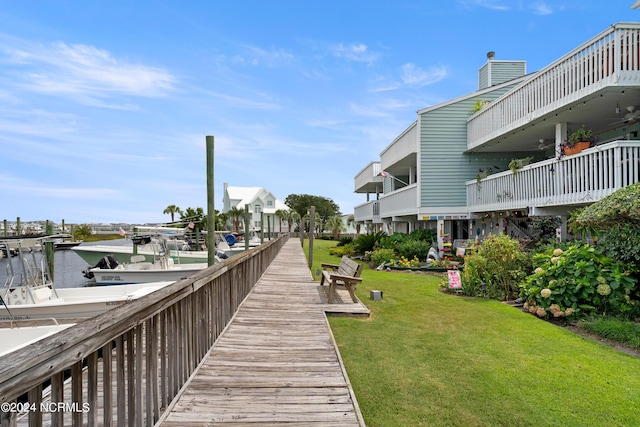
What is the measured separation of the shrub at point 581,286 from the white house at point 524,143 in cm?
254

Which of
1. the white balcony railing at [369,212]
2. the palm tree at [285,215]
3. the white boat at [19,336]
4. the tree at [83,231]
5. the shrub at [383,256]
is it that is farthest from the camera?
the palm tree at [285,215]

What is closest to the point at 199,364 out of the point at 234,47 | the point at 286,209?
the point at 234,47

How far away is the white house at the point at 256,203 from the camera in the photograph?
217 feet

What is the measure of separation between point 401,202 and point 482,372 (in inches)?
612

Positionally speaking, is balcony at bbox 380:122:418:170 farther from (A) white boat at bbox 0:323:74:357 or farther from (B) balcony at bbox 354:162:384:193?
(A) white boat at bbox 0:323:74:357

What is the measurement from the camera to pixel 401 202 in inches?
786

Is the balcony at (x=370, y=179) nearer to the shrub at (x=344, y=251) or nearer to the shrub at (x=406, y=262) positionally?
the shrub at (x=344, y=251)

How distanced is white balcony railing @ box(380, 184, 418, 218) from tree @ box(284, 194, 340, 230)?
52.4 meters

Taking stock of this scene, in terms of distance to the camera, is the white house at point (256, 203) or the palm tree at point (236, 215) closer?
the palm tree at point (236, 215)

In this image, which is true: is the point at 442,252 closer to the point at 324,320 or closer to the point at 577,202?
the point at 577,202

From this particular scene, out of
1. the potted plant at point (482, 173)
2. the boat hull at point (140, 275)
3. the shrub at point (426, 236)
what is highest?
the potted plant at point (482, 173)

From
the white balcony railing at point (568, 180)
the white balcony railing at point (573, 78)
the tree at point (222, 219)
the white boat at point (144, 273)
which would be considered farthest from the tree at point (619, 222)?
the tree at point (222, 219)

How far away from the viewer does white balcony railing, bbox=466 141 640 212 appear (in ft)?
28.5

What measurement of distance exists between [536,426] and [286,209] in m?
67.0
